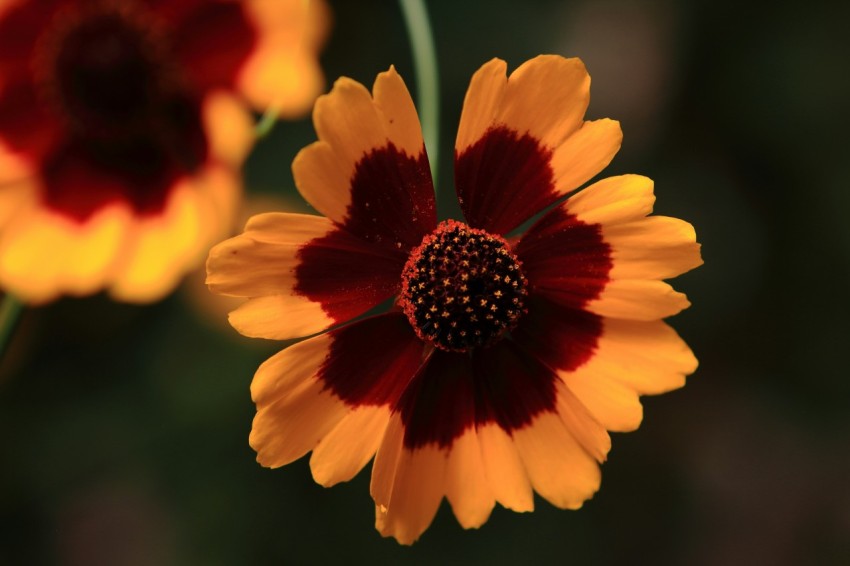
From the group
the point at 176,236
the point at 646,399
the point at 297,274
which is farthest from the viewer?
the point at 646,399

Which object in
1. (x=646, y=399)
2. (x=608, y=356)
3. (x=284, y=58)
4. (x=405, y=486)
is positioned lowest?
(x=646, y=399)

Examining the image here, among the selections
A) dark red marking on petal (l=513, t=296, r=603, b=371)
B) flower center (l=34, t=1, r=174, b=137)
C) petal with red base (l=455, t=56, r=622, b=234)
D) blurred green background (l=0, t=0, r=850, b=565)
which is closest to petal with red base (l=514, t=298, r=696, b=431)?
dark red marking on petal (l=513, t=296, r=603, b=371)

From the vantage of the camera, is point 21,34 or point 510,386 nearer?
point 510,386

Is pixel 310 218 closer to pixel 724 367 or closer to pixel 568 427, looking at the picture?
pixel 568 427

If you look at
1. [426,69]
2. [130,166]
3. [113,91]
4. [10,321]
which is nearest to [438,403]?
[426,69]

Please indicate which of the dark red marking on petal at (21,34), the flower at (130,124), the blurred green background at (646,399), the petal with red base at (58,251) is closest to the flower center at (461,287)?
the flower at (130,124)

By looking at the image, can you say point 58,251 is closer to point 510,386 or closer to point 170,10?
point 170,10

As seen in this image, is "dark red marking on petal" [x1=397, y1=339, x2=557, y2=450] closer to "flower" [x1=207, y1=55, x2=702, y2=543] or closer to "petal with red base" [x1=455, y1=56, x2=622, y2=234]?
"flower" [x1=207, y1=55, x2=702, y2=543]

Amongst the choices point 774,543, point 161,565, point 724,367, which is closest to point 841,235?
point 724,367
